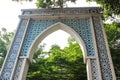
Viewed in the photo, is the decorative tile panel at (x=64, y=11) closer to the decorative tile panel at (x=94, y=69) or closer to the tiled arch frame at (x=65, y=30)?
the tiled arch frame at (x=65, y=30)

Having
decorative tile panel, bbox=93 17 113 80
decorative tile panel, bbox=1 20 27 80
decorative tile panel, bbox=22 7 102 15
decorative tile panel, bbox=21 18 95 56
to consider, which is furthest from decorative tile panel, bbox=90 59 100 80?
decorative tile panel, bbox=1 20 27 80

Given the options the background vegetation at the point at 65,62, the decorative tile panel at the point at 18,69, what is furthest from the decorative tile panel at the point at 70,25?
the background vegetation at the point at 65,62

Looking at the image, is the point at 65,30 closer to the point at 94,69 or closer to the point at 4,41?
the point at 94,69

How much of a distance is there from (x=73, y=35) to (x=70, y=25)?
393 millimetres

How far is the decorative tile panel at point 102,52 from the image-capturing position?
175 inches

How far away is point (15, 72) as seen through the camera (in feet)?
15.0

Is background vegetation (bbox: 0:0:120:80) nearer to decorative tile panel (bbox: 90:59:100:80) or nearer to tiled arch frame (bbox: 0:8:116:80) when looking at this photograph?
tiled arch frame (bbox: 0:8:116:80)

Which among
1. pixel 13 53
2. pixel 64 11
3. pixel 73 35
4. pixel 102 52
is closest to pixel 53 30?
pixel 73 35

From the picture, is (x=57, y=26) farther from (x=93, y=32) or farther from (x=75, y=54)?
(x=75, y=54)

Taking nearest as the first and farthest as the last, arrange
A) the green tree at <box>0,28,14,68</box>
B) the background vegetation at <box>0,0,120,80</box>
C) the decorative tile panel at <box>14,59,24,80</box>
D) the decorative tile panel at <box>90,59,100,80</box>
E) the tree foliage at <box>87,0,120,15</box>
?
the decorative tile panel at <box>90,59,100,80</box> → the decorative tile panel at <box>14,59,24,80</box> → the tree foliage at <box>87,0,120,15</box> → the background vegetation at <box>0,0,120,80</box> → the green tree at <box>0,28,14,68</box>

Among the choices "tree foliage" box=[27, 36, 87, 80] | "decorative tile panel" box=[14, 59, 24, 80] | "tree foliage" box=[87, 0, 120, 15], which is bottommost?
"decorative tile panel" box=[14, 59, 24, 80]

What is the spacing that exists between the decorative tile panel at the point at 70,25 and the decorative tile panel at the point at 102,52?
0.20 meters

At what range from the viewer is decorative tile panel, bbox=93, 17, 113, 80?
175 inches

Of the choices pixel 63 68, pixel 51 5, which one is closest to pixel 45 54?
pixel 63 68
